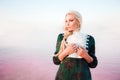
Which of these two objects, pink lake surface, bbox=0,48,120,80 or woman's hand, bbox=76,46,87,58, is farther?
pink lake surface, bbox=0,48,120,80

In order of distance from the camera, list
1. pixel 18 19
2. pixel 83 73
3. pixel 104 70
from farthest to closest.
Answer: pixel 18 19 < pixel 104 70 < pixel 83 73

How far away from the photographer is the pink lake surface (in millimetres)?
1988

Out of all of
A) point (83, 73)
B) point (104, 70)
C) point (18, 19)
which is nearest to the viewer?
point (83, 73)

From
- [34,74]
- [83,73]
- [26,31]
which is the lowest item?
[34,74]

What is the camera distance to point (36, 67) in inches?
80.7

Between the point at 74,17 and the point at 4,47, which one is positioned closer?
the point at 74,17

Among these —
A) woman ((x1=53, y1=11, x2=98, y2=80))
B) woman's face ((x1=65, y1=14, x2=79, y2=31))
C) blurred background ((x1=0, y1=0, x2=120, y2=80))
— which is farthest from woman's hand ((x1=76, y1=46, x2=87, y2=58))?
blurred background ((x1=0, y1=0, x2=120, y2=80))

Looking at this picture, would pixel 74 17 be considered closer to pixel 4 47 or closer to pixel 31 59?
pixel 31 59

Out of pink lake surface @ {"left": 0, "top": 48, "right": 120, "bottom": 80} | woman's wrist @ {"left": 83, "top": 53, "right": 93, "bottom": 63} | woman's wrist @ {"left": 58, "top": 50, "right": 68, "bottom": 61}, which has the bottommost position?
pink lake surface @ {"left": 0, "top": 48, "right": 120, "bottom": 80}

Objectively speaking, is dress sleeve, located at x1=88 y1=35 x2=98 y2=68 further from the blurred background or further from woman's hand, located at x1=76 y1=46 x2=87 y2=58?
the blurred background

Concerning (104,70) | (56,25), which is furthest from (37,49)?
(104,70)

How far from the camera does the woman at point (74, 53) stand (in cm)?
154

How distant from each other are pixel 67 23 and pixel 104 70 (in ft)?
1.88

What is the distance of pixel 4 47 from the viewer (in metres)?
2.13
